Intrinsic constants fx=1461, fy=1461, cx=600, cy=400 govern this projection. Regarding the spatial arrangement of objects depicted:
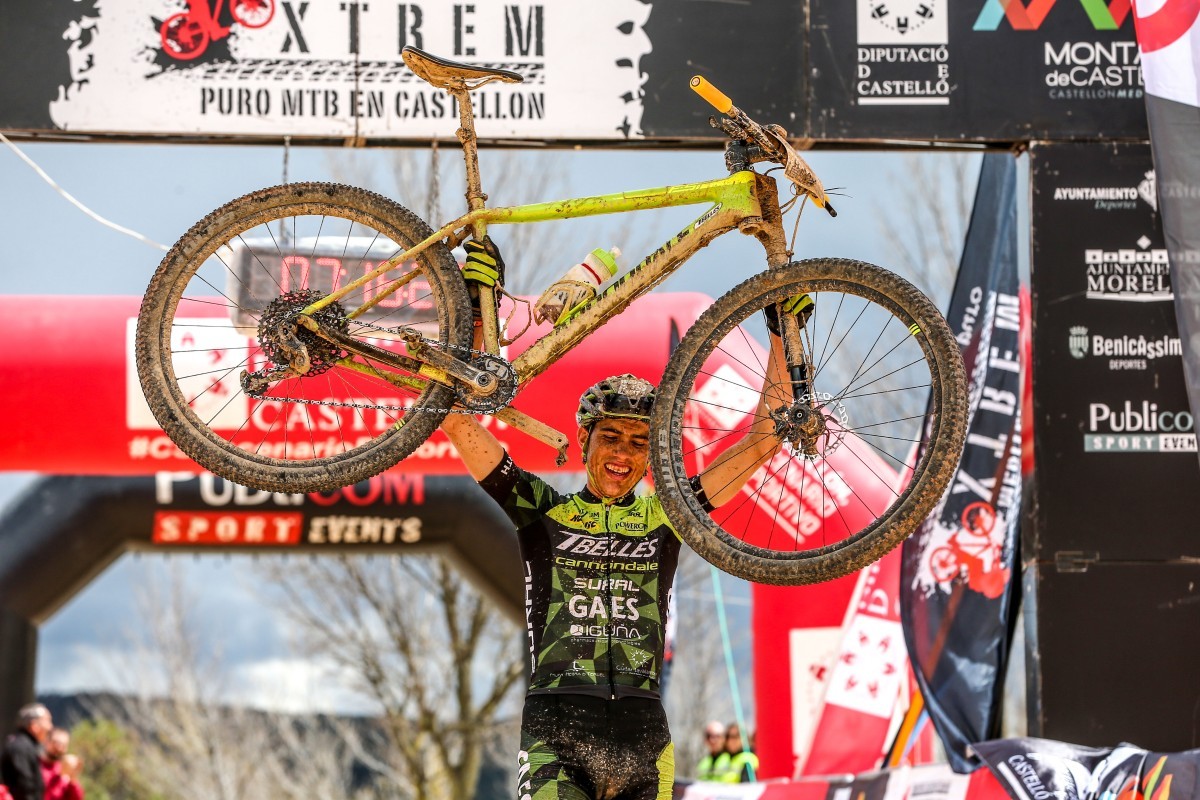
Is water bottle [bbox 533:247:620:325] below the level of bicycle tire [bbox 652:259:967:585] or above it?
above

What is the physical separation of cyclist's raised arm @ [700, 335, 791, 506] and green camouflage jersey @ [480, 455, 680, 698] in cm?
17

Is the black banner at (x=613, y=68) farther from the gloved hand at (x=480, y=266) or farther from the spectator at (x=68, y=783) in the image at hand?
the spectator at (x=68, y=783)

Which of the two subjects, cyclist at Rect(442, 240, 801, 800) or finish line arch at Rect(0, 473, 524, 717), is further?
finish line arch at Rect(0, 473, 524, 717)

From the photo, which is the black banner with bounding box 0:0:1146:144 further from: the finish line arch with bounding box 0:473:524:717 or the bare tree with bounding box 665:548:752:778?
the bare tree with bounding box 665:548:752:778

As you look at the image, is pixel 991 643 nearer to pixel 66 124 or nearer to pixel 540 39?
pixel 540 39

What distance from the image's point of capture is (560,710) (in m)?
3.75

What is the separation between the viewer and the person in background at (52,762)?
8.85 m

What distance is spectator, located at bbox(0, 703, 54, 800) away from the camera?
27.5 ft

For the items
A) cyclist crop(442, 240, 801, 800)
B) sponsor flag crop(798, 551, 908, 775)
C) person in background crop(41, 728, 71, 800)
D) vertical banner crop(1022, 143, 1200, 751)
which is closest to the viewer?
cyclist crop(442, 240, 801, 800)

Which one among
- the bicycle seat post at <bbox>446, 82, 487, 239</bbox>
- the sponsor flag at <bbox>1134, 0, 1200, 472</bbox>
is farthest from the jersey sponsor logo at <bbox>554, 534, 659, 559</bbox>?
the sponsor flag at <bbox>1134, 0, 1200, 472</bbox>

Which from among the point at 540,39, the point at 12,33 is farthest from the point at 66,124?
the point at 540,39

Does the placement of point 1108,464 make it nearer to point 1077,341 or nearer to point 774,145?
Result: point 1077,341

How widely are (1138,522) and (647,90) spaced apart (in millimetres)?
2529

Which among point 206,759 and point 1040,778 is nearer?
point 1040,778
